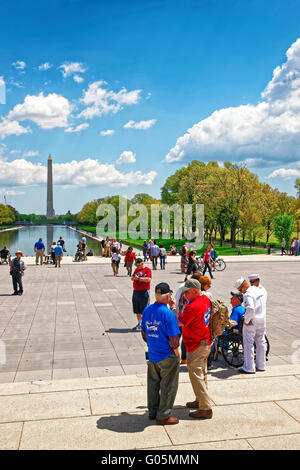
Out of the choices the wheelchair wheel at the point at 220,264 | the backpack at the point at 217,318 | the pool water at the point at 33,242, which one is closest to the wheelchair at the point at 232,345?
the backpack at the point at 217,318

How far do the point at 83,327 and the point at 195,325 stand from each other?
5699mm

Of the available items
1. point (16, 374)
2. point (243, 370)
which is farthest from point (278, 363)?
point (16, 374)

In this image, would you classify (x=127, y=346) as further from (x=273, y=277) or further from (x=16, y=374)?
(x=273, y=277)

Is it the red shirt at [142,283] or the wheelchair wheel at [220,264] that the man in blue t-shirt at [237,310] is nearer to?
the red shirt at [142,283]

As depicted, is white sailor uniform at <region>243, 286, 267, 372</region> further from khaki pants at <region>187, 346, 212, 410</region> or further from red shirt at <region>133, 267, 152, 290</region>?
red shirt at <region>133, 267, 152, 290</region>

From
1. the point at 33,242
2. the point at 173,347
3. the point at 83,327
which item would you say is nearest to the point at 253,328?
the point at 173,347

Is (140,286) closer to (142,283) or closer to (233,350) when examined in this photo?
(142,283)

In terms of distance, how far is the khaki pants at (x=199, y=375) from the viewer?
5246 millimetres

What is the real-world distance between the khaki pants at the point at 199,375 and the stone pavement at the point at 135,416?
0.24 meters

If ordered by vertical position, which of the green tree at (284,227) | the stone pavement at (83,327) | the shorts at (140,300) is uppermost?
the green tree at (284,227)

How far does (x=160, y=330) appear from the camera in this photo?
16.5 feet

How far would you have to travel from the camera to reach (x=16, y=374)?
7164 millimetres

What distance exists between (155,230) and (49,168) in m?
77.0
